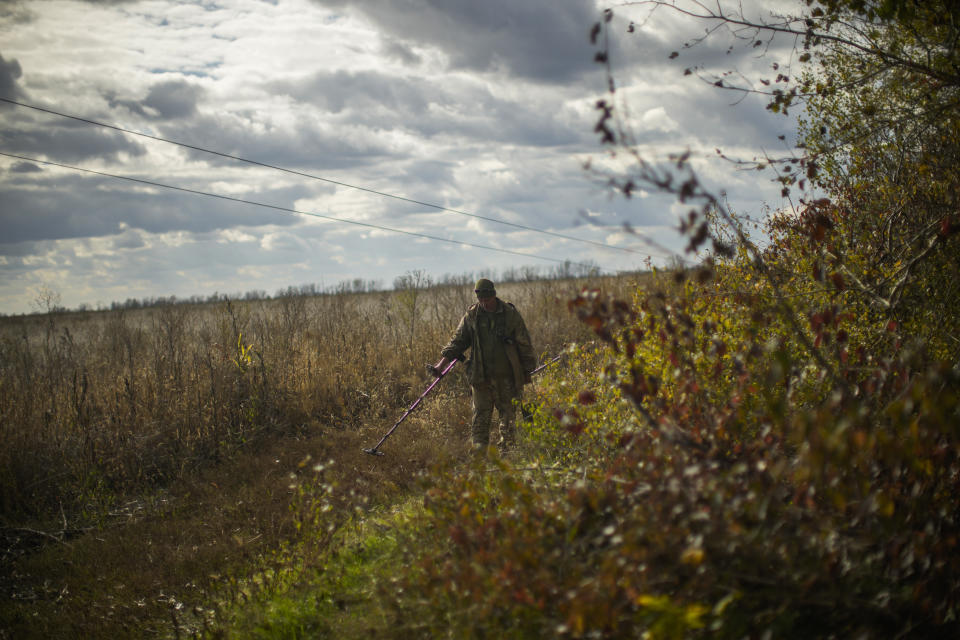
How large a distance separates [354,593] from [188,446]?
19.3 feet

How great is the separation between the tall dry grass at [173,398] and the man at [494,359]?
1.09 m

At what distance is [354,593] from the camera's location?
430cm

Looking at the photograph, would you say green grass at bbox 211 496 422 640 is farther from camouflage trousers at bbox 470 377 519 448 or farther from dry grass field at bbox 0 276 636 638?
camouflage trousers at bbox 470 377 519 448

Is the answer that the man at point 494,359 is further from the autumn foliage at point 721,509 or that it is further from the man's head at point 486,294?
the autumn foliage at point 721,509

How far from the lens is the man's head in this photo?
8023 mm

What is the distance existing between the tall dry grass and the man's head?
3.60ft

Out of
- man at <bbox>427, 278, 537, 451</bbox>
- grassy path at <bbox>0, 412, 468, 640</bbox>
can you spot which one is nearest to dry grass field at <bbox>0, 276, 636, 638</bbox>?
grassy path at <bbox>0, 412, 468, 640</bbox>

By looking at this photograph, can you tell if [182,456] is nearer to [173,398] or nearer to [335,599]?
[173,398]

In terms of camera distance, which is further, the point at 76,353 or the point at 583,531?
the point at 76,353

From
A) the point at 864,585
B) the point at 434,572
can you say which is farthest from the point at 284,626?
the point at 864,585

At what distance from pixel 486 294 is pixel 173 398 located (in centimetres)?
526

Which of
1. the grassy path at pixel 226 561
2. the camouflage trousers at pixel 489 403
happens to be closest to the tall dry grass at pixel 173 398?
the grassy path at pixel 226 561

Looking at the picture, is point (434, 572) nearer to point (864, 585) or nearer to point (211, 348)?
point (864, 585)

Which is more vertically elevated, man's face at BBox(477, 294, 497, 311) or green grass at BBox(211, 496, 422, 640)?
man's face at BBox(477, 294, 497, 311)
